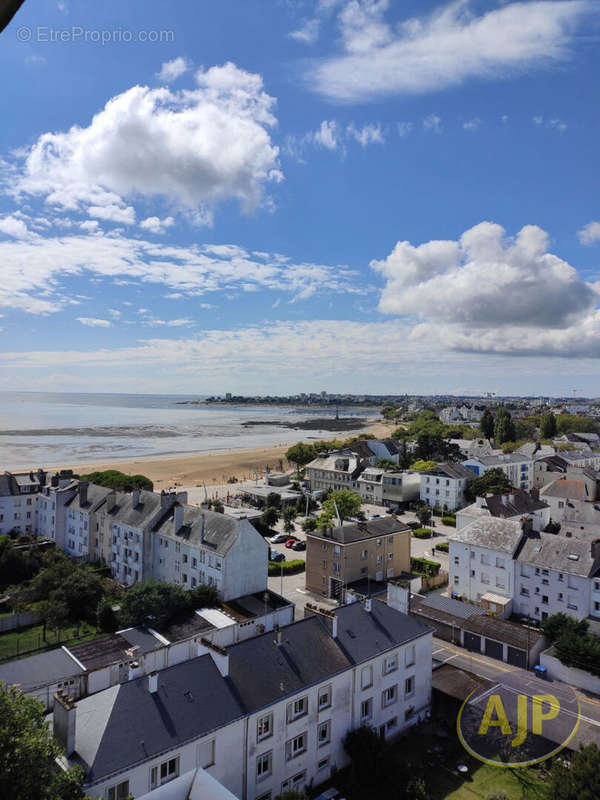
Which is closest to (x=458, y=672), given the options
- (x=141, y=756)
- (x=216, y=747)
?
(x=216, y=747)

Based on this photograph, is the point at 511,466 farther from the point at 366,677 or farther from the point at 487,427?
the point at 366,677

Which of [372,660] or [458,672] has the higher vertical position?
[372,660]

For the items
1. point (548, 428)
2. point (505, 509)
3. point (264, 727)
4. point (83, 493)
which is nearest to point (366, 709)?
point (264, 727)

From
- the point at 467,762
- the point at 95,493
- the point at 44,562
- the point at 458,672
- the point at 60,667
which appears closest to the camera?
the point at 467,762

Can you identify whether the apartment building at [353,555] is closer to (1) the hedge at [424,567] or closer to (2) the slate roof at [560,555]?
(1) the hedge at [424,567]

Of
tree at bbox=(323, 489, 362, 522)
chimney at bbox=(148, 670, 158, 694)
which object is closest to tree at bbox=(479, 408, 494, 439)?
tree at bbox=(323, 489, 362, 522)

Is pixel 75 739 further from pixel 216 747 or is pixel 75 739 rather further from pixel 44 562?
pixel 44 562

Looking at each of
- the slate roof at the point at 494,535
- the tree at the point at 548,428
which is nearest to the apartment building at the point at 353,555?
the slate roof at the point at 494,535
